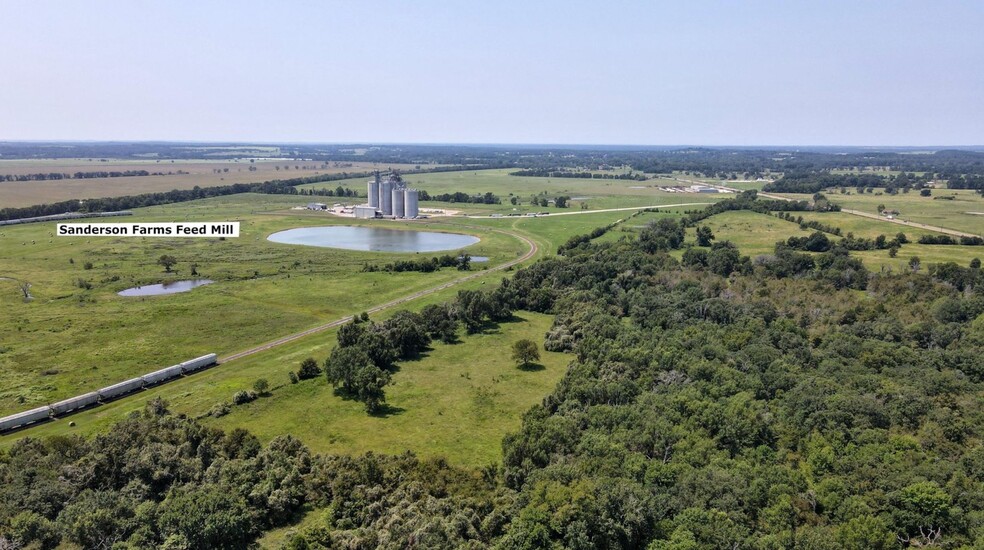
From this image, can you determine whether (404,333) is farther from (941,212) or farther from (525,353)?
(941,212)

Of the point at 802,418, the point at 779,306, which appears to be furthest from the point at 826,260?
the point at 802,418

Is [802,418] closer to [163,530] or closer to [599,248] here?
[163,530]

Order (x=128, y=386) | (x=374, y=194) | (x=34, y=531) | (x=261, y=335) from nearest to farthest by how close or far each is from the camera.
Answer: (x=34, y=531) < (x=128, y=386) < (x=261, y=335) < (x=374, y=194)

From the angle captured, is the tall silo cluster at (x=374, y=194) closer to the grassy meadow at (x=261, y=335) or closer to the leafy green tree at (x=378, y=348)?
the grassy meadow at (x=261, y=335)

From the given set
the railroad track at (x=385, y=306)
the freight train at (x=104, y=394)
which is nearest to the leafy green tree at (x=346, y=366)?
the railroad track at (x=385, y=306)

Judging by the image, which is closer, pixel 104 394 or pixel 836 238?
pixel 104 394

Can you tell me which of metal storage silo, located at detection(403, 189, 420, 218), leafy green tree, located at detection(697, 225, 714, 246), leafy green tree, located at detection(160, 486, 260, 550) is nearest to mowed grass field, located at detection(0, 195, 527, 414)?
leafy green tree, located at detection(160, 486, 260, 550)

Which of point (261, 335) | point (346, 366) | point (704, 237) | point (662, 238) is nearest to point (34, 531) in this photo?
point (346, 366)
